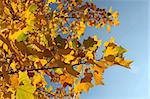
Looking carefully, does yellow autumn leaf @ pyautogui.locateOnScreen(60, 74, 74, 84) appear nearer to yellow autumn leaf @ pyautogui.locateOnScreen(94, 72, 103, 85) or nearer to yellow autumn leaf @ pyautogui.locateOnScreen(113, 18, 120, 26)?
yellow autumn leaf @ pyautogui.locateOnScreen(94, 72, 103, 85)

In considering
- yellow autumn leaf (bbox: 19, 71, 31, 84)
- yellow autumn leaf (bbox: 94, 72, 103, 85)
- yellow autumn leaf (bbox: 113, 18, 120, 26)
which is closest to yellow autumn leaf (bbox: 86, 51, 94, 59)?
yellow autumn leaf (bbox: 94, 72, 103, 85)

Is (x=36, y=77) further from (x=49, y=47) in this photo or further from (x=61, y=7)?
(x=61, y=7)

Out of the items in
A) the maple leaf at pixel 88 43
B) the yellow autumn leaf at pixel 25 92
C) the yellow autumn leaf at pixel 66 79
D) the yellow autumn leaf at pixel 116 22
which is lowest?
the yellow autumn leaf at pixel 25 92

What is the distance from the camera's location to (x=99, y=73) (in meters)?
0.83

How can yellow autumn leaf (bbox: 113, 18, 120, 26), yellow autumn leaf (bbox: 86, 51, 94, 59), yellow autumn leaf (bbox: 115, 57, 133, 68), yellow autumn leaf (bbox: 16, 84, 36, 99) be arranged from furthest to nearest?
yellow autumn leaf (bbox: 113, 18, 120, 26) → yellow autumn leaf (bbox: 86, 51, 94, 59) → yellow autumn leaf (bbox: 115, 57, 133, 68) → yellow autumn leaf (bbox: 16, 84, 36, 99)

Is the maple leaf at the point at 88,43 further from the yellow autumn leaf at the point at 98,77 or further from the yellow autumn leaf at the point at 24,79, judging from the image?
the yellow autumn leaf at the point at 24,79

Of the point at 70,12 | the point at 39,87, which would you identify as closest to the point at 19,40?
the point at 39,87

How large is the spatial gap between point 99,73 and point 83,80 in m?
0.05

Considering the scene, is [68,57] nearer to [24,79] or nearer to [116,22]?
[24,79]

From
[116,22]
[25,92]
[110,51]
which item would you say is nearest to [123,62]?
[110,51]

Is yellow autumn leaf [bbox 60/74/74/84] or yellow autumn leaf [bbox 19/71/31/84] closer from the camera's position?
yellow autumn leaf [bbox 19/71/31/84]

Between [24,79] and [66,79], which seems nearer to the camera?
[24,79]

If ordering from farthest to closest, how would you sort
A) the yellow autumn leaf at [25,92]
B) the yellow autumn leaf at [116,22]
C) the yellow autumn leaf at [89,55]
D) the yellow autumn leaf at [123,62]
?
the yellow autumn leaf at [116,22], the yellow autumn leaf at [89,55], the yellow autumn leaf at [123,62], the yellow autumn leaf at [25,92]

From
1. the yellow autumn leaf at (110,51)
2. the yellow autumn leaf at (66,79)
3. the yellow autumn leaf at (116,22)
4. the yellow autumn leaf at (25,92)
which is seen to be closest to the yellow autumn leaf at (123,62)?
the yellow autumn leaf at (110,51)
